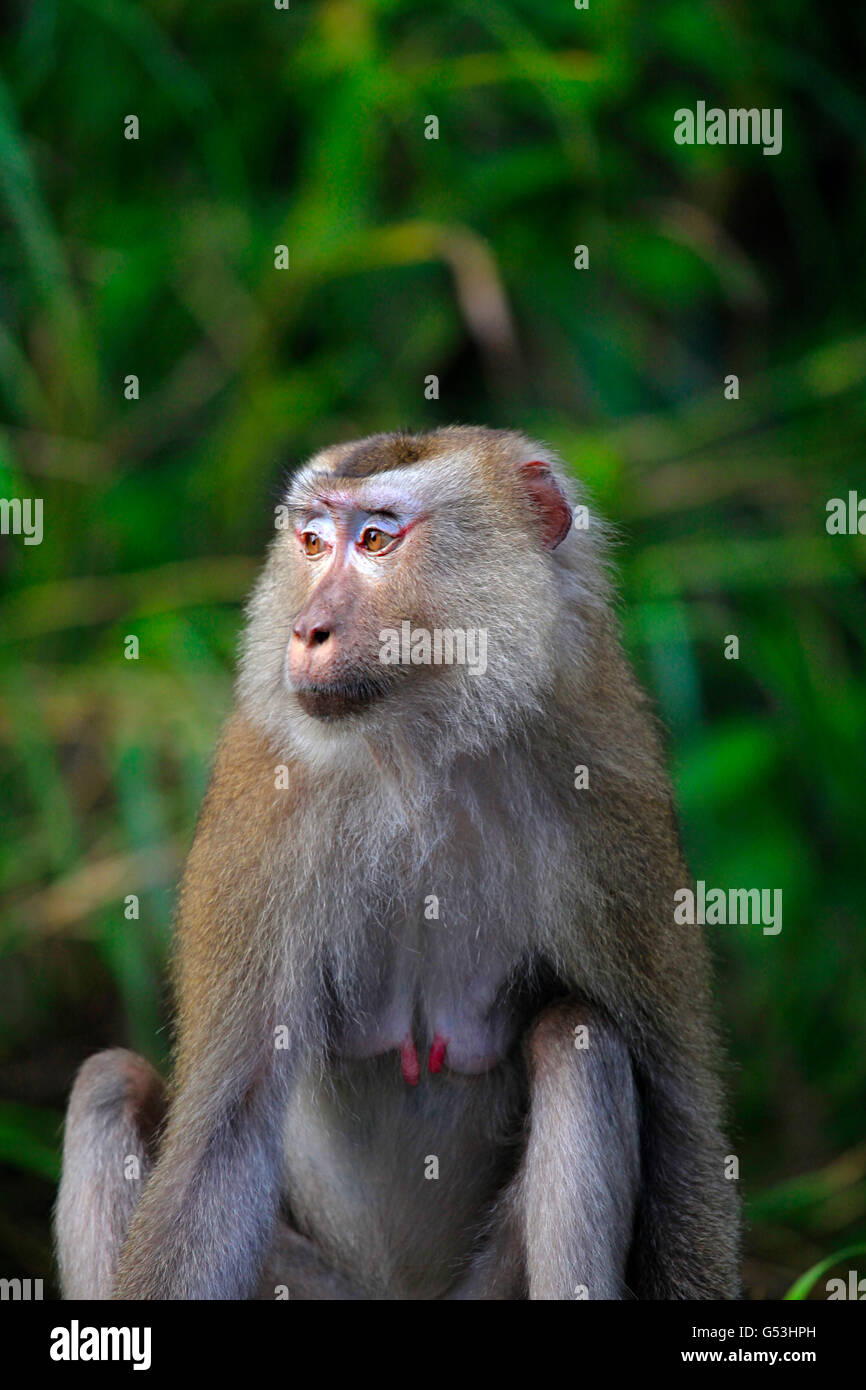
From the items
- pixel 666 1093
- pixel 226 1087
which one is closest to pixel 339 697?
pixel 226 1087

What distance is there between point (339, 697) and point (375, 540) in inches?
17.4

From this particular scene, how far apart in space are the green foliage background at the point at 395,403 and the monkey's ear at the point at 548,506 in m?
2.47

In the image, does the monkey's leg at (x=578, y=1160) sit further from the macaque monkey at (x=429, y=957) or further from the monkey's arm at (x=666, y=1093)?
the monkey's arm at (x=666, y=1093)

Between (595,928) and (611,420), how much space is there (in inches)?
178

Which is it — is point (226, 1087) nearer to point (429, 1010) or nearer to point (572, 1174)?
point (429, 1010)

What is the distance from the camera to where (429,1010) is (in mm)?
4270

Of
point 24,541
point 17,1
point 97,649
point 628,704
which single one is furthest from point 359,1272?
point 17,1

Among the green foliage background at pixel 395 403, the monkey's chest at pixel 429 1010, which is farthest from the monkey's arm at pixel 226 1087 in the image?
the green foliage background at pixel 395 403

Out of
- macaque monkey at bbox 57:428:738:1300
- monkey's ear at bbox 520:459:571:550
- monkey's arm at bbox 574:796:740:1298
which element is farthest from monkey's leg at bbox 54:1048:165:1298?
monkey's ear at bbox 520:459:571:550

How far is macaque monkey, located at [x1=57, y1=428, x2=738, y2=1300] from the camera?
402 cm

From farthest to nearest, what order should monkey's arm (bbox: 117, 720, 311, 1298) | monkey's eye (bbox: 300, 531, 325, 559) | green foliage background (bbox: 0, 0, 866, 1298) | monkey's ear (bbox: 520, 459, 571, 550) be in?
green foliage background (bbox: 0, 0, 866, 1298) < monkey's ear (bbox: 520, 459, 571, 550) < monkey's eye (bbox: 300, 531, 325, 559) < monkey's arm (bbox: 117, 720, 311, 1298)

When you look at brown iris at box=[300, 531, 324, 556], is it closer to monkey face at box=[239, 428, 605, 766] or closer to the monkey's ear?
monkey face at box=[239, 428, 605, 766]

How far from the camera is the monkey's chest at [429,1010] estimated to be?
14.0 ft

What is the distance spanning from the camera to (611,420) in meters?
8.24
